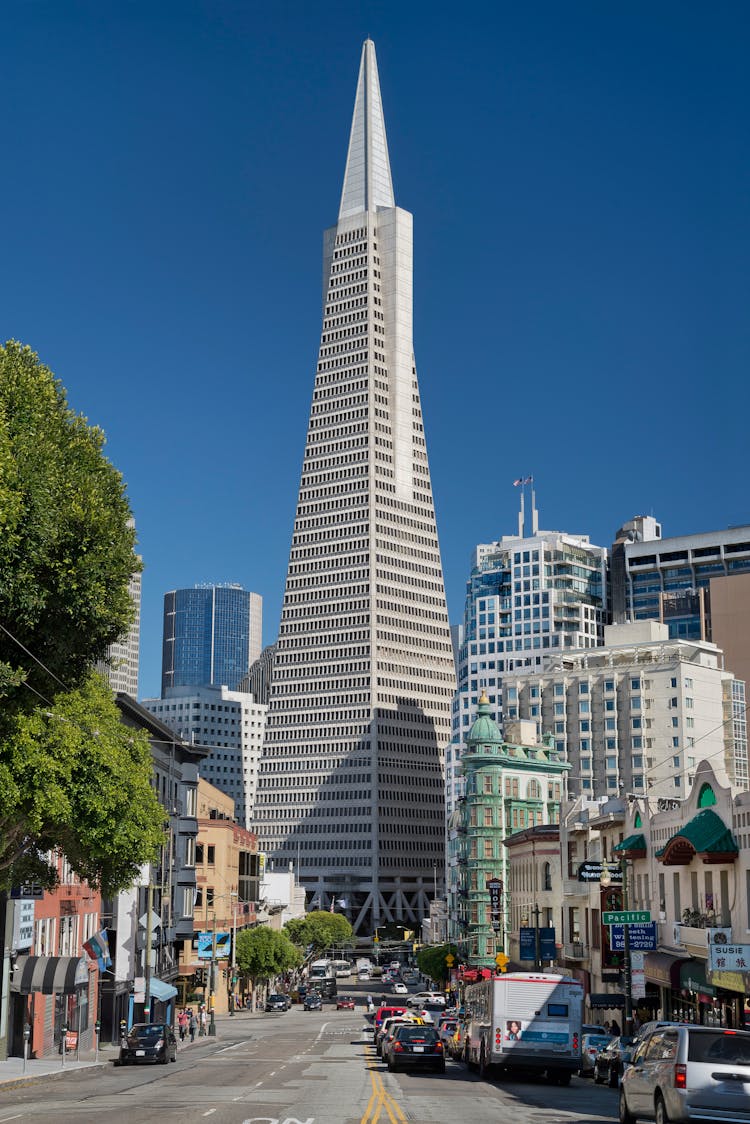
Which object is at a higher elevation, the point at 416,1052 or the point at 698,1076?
the point at 698,1076

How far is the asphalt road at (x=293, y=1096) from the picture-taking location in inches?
1107

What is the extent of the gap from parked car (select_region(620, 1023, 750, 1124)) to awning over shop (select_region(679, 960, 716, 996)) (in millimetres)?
27338

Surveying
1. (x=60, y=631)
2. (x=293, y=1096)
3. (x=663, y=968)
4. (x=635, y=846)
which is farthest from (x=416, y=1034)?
(x=635, y=846)

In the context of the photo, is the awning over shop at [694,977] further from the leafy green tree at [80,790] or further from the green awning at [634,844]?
the leafy green tree at [80,790]

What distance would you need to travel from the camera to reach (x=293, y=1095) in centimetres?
3478

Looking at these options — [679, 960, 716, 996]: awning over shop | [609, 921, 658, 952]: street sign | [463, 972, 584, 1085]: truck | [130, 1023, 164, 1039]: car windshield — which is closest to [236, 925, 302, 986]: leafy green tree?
[130, 1023, 164, 1039]: car windshield

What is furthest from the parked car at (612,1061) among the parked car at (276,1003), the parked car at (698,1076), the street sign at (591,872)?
the parked car at (276,1003)

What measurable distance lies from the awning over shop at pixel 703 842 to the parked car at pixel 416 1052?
12.5 m

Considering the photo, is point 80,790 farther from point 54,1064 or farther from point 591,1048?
point 591,1048

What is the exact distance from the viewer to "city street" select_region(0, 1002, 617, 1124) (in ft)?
92.4

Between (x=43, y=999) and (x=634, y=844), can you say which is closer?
(x=43, y=999)

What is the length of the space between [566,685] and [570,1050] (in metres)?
136

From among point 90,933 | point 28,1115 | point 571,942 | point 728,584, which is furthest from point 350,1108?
point 728,584

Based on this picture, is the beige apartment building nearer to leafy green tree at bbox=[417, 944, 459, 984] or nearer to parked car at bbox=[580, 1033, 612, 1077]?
leafy green tree at bbox=[417, 944, 459, 984]
